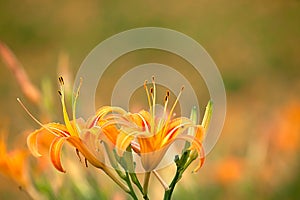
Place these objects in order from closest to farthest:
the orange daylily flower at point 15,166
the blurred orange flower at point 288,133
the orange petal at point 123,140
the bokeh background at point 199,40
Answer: the orange petal at point 123,140
the orange daylily flower at point 15,166
the blurred orange flower at point 288,133
the bokeh background at point 199,40

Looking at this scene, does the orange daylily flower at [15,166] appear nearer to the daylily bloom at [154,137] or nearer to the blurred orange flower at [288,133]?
the daylily bloom at [154,137]

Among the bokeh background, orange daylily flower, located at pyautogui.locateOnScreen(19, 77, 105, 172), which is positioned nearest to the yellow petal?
orange daylily flower, located at pyautogui.locateOnScreen(19, 77, 105, 172)


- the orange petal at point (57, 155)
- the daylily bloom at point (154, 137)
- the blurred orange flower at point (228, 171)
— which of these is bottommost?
A: the orange petal at point (57, 155)

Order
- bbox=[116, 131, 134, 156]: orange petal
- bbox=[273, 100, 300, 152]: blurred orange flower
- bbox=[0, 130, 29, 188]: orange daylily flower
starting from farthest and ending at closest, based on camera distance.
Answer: bbox=[273, 100, 300, 152]: blurred orange flower, bbox=[0, 130, 29, 188]: orange daylily flower, bbox=[116, 131, 134, 156]: orange petal

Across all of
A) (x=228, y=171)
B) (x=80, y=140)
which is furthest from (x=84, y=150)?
(x=228, y=171)

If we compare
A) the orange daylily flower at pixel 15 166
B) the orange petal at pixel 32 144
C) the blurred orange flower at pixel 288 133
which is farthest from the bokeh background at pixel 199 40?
the orange petal at pixel 32 144

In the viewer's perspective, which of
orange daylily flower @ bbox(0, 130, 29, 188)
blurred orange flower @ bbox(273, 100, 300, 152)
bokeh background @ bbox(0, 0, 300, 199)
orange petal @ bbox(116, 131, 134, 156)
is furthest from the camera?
bokeh background @ bbox(0, 0, 300, 199)

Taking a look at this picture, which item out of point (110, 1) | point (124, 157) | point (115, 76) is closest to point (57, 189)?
point (124, 157)

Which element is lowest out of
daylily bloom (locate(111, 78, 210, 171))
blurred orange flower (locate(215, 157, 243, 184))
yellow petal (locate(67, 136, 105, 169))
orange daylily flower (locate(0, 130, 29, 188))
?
yellow petal (locate(67, 136, 105, 169))

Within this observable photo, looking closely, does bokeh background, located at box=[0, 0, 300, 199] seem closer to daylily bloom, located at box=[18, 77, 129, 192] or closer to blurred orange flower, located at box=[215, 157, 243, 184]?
blurred orange flower, located at box=[215, 157, 243, 184]

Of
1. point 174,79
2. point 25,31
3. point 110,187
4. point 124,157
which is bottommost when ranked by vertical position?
point 124,157

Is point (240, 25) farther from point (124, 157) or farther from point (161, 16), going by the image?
point (124, 157)
